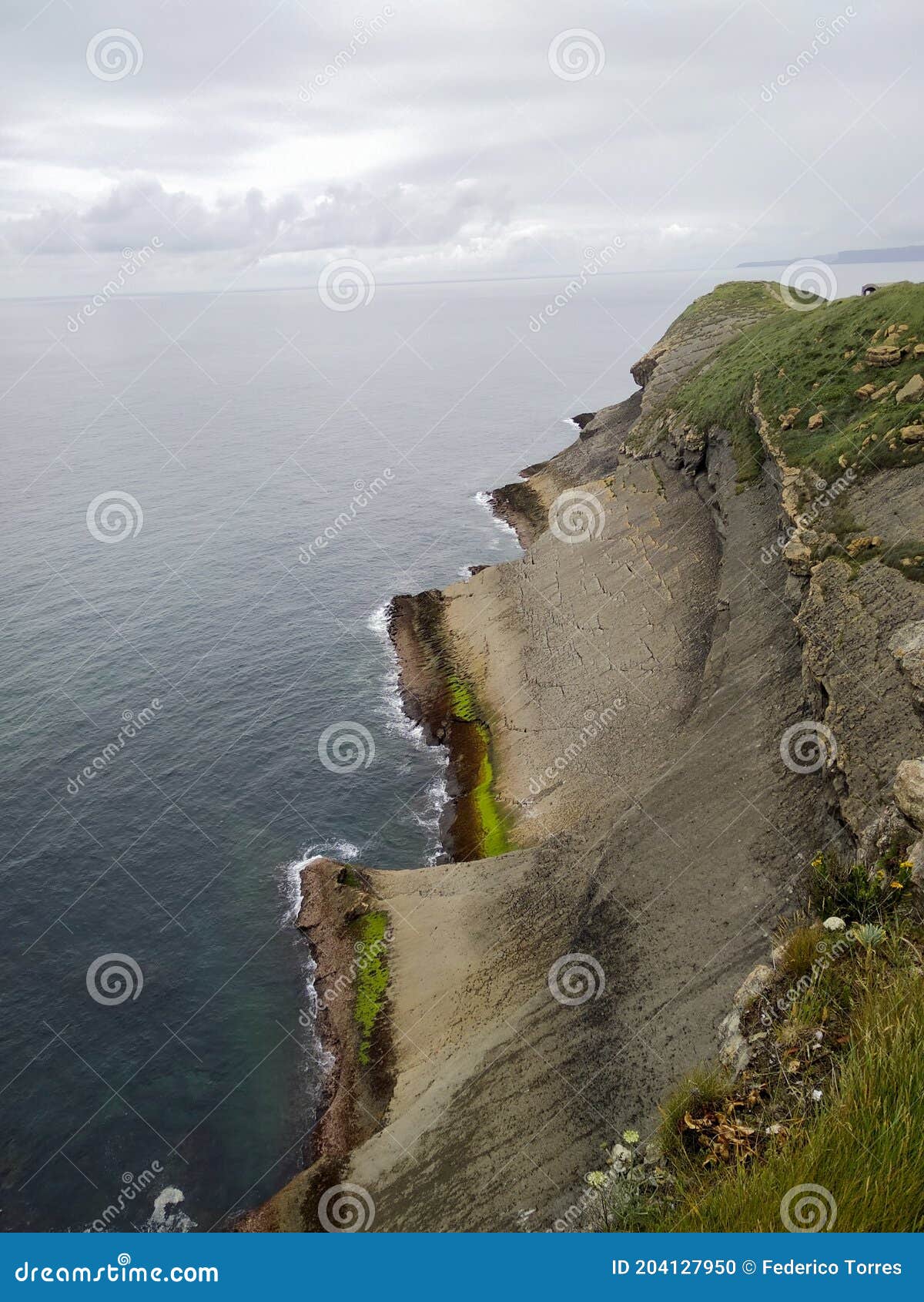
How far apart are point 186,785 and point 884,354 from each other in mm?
40427

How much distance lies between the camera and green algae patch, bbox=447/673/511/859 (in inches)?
1425

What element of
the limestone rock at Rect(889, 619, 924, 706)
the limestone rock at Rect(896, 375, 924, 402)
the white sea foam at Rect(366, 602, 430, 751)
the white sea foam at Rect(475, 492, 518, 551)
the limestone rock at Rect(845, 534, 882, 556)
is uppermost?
the white sea foam at Rect(475, 492, 518, 551)

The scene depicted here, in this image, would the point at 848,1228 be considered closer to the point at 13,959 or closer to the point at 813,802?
the point at 813,802

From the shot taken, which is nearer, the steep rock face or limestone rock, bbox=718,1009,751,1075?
limestone rock, bbox=718,1009,751,1075

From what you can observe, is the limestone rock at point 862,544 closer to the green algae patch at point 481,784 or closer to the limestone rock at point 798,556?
the limestone rock at point 798,556

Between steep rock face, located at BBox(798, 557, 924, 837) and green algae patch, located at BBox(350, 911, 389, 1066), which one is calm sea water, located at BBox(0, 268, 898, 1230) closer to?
green algae patch, located at BBox(350, 911, 389, 1066)

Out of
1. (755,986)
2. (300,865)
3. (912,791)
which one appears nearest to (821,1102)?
(755,986)

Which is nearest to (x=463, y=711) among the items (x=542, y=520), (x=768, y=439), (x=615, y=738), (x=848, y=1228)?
(x=615, y=738)

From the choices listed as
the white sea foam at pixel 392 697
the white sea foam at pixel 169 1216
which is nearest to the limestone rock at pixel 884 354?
the white sea foam at pixel 392 697

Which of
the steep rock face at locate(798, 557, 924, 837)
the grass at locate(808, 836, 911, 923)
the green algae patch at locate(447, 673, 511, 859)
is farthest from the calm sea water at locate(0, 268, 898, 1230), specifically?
the steep rock face at locate(798, 557, 924, 837)

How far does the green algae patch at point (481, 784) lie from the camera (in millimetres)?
36188

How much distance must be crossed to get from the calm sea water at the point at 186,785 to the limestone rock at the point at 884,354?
3088 centimetres

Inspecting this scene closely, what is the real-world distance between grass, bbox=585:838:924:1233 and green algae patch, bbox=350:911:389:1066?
1684cm

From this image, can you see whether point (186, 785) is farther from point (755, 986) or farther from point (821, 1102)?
point (821, 1102)
